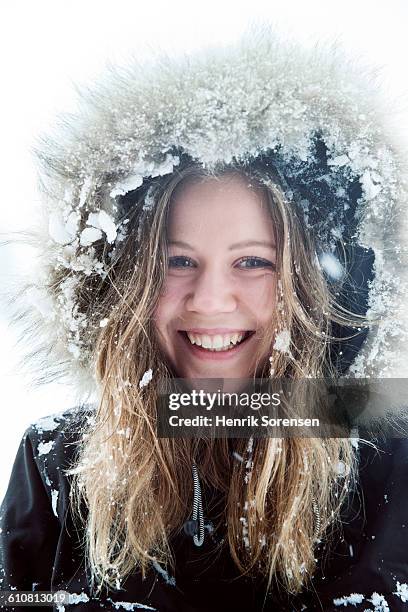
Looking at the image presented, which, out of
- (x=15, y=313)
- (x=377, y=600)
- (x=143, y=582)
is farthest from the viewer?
(x=15, y=313)

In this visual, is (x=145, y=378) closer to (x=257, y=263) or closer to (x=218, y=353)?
(x=218, y=353)

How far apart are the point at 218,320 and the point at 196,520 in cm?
42

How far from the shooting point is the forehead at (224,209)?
99 cm

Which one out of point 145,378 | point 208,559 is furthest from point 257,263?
point 208,559

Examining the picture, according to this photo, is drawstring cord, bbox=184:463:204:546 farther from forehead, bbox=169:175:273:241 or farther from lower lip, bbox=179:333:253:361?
forehead, bbox=169:175:273:241

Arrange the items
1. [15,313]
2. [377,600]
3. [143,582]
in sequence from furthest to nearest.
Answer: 1. [15,313]
2. [143,582]
3. [377,600]

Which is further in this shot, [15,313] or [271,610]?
[15,313]

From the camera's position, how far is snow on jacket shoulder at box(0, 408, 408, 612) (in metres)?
0.96

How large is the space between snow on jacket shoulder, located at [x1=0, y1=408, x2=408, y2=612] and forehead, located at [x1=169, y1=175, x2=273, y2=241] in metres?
0.53

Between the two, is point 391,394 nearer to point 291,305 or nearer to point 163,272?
point 291,305

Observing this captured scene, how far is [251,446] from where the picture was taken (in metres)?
1.11

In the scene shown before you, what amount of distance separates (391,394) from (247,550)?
437mm

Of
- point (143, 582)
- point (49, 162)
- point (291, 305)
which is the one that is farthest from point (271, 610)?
point (49, 162)

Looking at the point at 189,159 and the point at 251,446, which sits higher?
the point at 189,159
